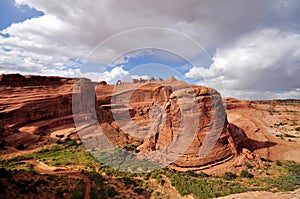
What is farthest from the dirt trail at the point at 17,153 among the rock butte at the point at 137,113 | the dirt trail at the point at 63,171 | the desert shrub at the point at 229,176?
the desert shrub at the point at 229,176

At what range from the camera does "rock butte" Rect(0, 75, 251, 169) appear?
20812 mm

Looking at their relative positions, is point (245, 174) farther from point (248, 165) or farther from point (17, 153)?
point (17, 153)

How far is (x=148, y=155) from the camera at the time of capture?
945 inches

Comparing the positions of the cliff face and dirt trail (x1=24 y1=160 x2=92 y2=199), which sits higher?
the cliff face

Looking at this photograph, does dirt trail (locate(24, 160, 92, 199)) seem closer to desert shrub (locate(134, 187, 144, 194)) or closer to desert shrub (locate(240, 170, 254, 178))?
desert shrub (locate(134, 187, 144, 194))

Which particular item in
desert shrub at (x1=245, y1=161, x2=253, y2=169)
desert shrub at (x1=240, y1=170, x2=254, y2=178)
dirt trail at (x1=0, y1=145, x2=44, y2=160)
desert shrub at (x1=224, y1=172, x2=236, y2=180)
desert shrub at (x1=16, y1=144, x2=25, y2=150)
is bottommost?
dirt trail at (x1=0, y1=145, x2=44, y2=160)

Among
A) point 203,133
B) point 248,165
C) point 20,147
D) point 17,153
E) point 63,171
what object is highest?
point 203,133

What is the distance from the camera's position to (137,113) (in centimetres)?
6600

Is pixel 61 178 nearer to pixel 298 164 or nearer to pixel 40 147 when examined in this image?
pixel 40 147

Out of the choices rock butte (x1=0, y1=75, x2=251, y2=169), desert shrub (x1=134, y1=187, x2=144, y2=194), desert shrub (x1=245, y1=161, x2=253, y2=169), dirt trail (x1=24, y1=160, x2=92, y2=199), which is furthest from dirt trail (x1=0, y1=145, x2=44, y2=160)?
desert shrub (x1=245, y1=161, x2=253, y2=169)

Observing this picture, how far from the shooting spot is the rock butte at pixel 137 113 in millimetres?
20812

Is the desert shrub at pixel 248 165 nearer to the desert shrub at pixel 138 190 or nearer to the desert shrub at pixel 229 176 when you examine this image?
the desert shrub at pixel 229 176

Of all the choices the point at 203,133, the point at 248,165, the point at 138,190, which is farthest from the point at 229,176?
the point at 138,190

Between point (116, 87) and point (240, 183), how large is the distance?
2414 inches
